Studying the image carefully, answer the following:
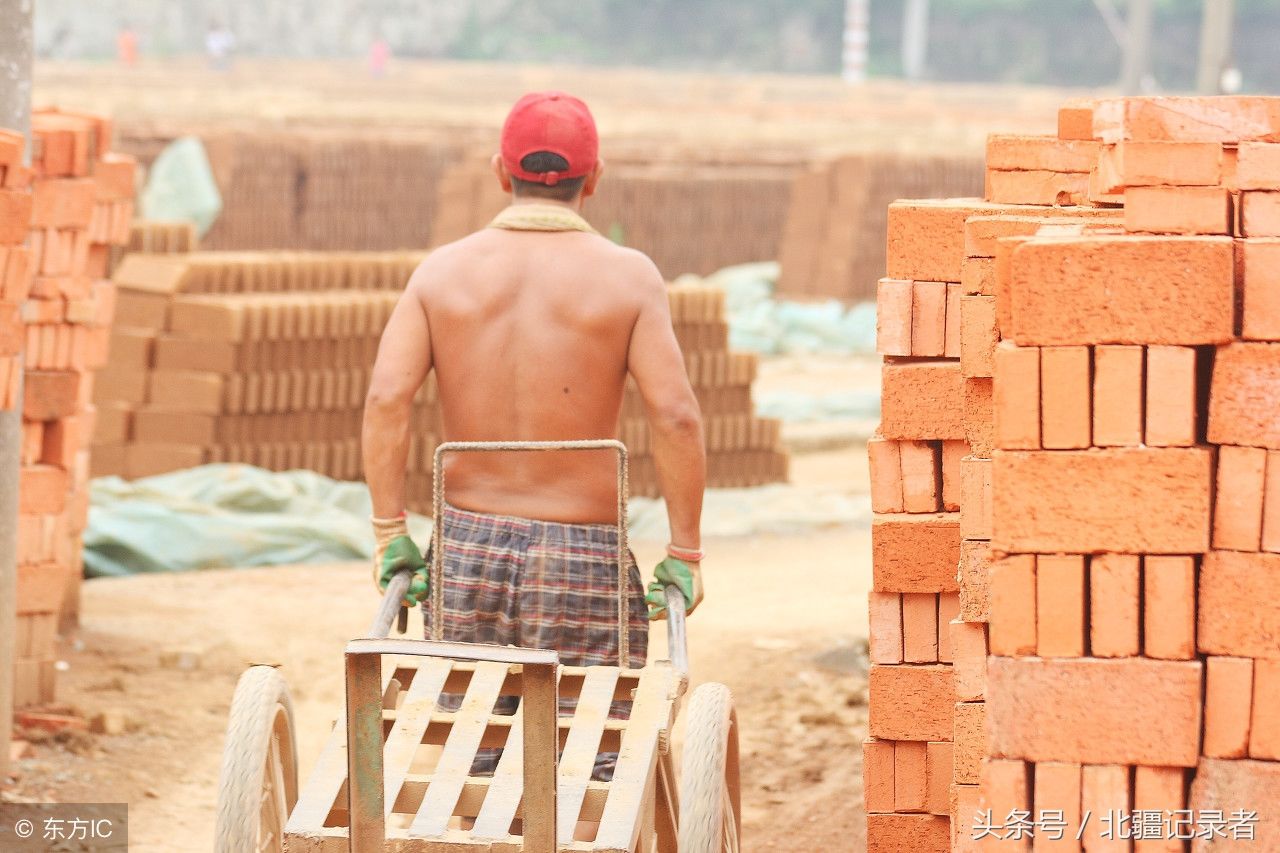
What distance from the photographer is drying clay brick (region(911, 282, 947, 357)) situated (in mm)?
5117

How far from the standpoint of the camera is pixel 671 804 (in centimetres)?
449

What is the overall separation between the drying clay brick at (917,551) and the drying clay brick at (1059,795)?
5.08ft

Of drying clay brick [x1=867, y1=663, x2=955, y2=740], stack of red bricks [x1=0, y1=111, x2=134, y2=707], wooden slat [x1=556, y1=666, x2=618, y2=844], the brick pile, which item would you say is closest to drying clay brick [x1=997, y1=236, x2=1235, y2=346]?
wooden slat [x1=556, y1=666, x2=618, y2=844]

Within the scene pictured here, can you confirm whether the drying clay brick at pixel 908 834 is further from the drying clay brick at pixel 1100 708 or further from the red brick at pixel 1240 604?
the red brick at pixel 1240 604

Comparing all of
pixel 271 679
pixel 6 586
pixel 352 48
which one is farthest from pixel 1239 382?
pixel 352 48

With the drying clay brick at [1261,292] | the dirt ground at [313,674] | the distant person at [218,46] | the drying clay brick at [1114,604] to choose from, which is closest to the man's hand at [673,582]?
Answer: the drying clay brick at [1114,604]

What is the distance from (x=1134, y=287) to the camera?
3582 mm

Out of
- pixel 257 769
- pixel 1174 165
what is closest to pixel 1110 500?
pixel 1174 165

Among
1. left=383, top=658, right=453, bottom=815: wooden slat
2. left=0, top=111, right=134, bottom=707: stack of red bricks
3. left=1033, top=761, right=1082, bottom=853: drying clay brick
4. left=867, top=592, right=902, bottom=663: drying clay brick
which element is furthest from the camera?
left=0, top=111, right=134, bottom=707: stack of red bricks

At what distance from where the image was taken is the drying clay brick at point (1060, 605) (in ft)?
11.9

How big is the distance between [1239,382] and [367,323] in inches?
352

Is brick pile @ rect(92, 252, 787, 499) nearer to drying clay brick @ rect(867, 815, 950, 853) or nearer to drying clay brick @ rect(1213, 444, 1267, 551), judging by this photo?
drying clay brick @ rect(867, 815, 950, 853)

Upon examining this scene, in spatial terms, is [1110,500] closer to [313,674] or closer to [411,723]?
[411,723]

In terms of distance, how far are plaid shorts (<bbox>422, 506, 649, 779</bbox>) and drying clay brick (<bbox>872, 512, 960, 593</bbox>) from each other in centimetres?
81
